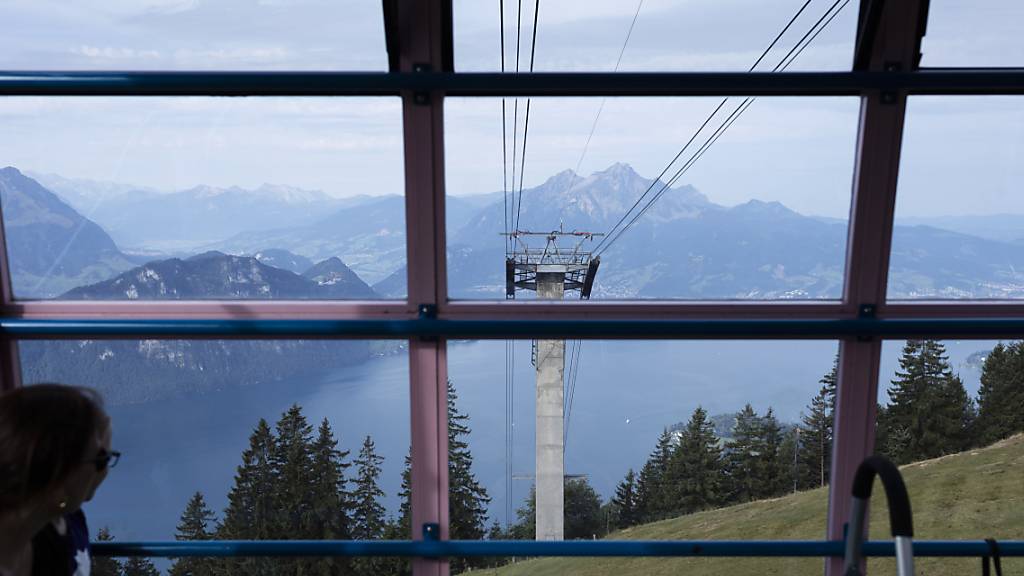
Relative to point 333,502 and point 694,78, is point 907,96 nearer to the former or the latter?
point 694,78

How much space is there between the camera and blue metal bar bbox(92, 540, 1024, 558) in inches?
92.0

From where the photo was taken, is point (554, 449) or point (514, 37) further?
point (554, 449)

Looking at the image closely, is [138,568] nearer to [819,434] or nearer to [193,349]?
[193,349]

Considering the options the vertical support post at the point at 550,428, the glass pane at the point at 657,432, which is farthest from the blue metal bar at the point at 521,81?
the glass pane at the point at 657,432

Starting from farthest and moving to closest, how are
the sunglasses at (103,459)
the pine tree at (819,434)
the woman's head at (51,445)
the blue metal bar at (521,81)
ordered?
the pine tree at (819,434), the blue metal bar at (521,81), the sunglasses at (103,459), the woman's head at (51,445)

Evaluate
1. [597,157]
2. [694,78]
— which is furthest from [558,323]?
[694,78]

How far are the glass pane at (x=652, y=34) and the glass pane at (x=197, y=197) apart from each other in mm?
464

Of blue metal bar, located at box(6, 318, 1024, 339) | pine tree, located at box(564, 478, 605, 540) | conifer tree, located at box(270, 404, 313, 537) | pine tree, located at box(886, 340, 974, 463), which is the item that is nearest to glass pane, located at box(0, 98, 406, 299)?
blue metal bar, located at box(6, 318, 1024, 339)

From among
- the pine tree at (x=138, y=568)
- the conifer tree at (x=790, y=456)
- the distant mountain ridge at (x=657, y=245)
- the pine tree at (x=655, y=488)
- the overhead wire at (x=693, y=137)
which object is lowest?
the pine tree at (x=138, y=568)

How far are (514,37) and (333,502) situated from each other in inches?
68.5

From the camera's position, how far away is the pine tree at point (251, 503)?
2.74m

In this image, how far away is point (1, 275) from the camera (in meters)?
2.43

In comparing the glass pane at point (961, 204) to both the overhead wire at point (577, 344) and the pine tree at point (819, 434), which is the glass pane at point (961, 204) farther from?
the overhead wire at point (577, 344)

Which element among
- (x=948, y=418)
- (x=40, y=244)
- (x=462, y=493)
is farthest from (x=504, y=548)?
(x=40, y=244)
